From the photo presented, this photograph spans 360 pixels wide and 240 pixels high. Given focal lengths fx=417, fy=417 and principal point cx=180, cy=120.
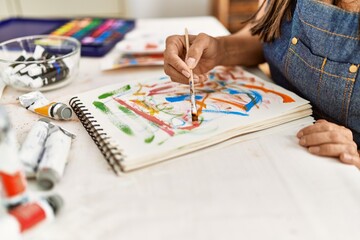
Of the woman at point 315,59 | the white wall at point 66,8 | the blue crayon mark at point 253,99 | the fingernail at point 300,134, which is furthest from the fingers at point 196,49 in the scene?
the white wall at point 66,8

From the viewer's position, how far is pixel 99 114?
2.23 ft

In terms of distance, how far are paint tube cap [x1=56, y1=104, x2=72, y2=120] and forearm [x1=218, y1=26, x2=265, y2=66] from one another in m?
0.34

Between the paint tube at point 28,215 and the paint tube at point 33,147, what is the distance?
0.06 meters

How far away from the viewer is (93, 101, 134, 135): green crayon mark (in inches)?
24.7

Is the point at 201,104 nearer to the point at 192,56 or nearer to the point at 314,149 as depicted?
the point at 192,56

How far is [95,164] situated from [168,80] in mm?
291

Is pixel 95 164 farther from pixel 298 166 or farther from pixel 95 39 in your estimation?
pixel 95 39

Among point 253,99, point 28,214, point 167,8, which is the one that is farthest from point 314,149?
point 167,8

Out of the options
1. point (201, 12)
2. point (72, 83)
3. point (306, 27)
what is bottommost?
point (201, 12)

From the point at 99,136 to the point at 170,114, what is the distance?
4.9 inches

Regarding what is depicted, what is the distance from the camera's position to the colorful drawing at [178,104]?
633mm

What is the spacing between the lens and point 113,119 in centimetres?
66

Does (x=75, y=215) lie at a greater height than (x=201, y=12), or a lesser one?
greater

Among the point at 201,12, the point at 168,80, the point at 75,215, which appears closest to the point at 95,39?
the point at 168,80
